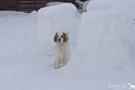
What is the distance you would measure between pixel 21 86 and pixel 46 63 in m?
1.88

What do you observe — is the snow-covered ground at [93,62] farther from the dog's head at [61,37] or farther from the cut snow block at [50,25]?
the dog's head at [61,37]

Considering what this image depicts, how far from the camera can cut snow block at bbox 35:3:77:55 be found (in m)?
7.32

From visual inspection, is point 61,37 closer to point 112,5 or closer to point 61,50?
point 61,50

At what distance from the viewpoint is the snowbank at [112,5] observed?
5793 mm

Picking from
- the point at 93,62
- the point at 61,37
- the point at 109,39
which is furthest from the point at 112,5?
the point at 93,62

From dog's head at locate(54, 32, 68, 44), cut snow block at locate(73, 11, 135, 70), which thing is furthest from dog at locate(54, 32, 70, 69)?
cut snow block at locate(73, 11, 135, 70)

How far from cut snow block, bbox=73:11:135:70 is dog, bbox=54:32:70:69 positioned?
0.62 meters

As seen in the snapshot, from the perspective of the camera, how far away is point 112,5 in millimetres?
5910

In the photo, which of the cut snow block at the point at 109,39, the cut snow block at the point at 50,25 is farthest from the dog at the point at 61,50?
the cut snow block at the point at 50,25

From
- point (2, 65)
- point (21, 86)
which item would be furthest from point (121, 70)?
point (2, 65)

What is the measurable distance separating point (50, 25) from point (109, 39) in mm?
2607

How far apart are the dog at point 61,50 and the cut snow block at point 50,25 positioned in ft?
3.64

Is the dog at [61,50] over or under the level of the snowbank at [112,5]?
under

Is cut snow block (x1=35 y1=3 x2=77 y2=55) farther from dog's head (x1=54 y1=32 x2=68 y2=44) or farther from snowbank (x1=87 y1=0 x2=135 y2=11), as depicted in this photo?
snowbank (x1=87 y1=0 x2=135 y2=11)
